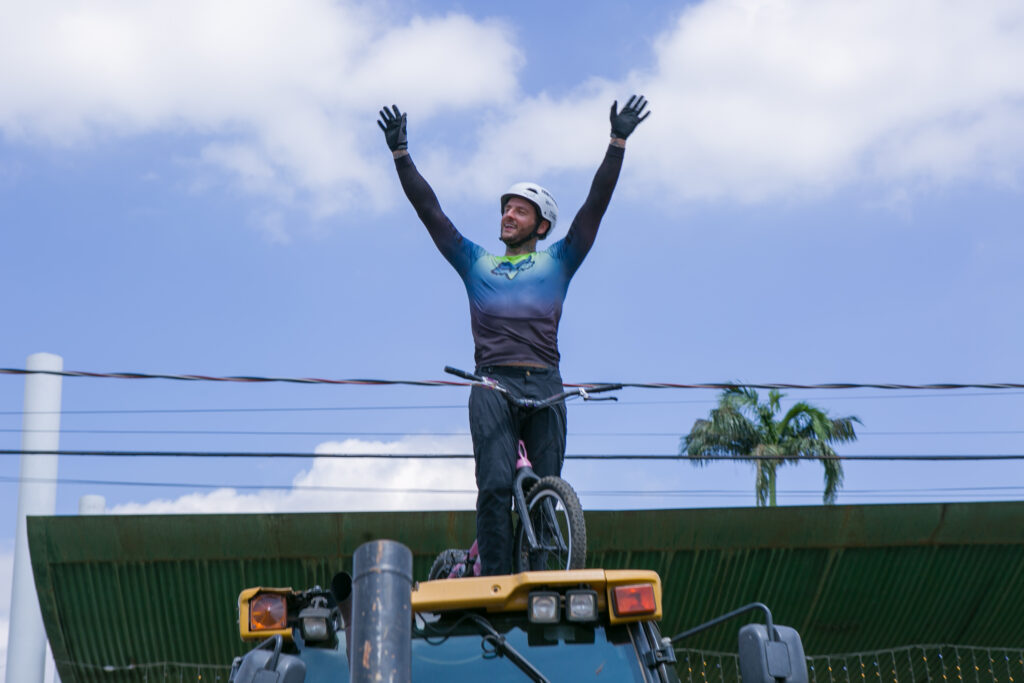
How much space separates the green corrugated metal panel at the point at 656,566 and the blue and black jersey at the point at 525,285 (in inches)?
319

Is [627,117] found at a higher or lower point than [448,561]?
higher

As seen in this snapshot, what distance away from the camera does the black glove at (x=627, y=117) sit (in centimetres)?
663

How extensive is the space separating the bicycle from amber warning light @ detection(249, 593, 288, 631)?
172 cm

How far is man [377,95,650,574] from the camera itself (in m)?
6.13

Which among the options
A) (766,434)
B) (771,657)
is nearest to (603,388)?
(771,657)

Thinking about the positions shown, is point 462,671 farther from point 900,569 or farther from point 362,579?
point 900,569

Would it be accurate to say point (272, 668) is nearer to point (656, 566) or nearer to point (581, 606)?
point (581, 606)

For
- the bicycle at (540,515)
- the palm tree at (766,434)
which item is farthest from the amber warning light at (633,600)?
the palm tree at (766,434)

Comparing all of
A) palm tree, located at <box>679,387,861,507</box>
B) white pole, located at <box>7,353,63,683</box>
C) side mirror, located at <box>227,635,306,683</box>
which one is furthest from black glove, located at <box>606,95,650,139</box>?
palm tree, located at <box>679,387,861,507</box>

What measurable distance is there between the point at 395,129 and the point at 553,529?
2.79 meters

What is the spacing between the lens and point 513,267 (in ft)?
22.2

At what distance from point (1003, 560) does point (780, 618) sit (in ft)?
10.4

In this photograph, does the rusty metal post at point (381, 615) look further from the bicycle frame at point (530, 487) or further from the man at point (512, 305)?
the man at point (512, 305)

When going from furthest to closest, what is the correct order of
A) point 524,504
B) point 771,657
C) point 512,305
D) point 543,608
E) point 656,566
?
point 656,566 → point 512,305 → point 524,504 → point 543,608 → point 771,657
